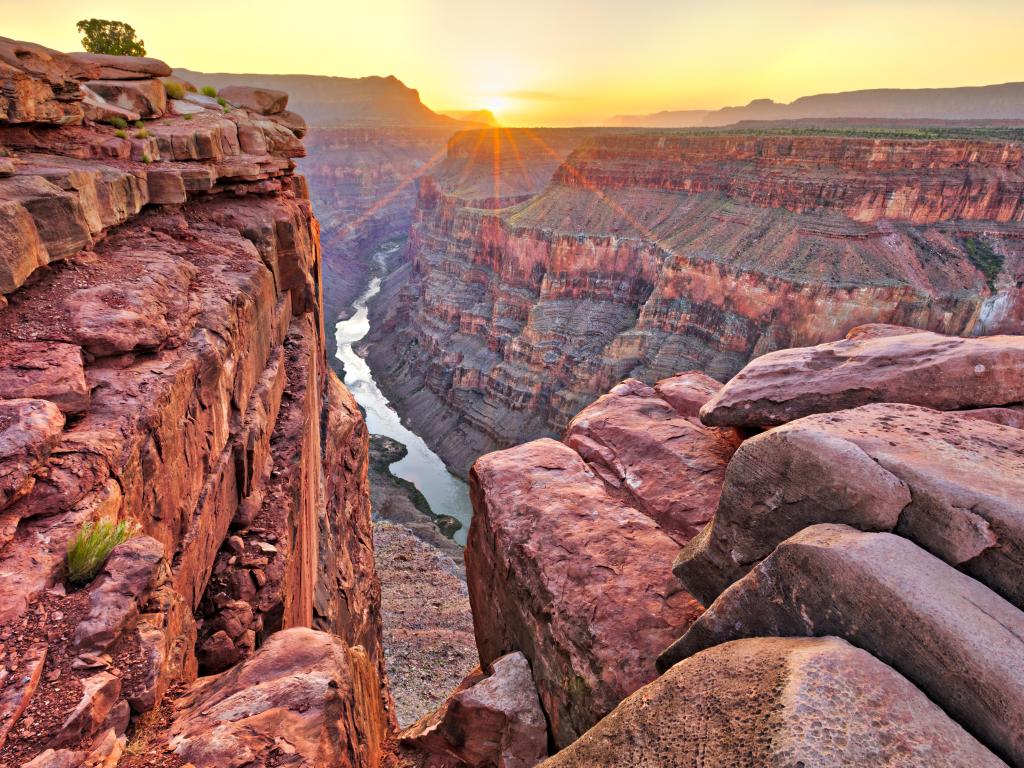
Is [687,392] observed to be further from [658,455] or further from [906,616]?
[906,616]

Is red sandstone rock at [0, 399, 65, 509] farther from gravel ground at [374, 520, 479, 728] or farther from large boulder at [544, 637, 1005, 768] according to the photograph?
gravel ground at [374, 520, 479, 728]

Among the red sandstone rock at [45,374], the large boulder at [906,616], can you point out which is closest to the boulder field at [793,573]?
the large boulder at [906,616]

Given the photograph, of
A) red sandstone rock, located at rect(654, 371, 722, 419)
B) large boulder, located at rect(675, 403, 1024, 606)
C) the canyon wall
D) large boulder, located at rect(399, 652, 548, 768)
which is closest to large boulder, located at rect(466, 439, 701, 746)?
large boulder, located at rect(399, 652, 548, 768)

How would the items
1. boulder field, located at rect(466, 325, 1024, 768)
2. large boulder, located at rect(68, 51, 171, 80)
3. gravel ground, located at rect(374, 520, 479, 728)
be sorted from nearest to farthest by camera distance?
boulder field, located at rect(466, 325, 1024, 768) → large boulder, located at rect(68, 51, 171, 80) → gravel ground, located at rect(374, 520, 479, 728)

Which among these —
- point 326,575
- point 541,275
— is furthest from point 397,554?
point 541,275

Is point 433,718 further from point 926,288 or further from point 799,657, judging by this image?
point 926,288

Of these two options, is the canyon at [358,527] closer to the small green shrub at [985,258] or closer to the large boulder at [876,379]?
the large boulder at [876,379]

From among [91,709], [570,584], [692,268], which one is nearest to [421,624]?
[570,584]
